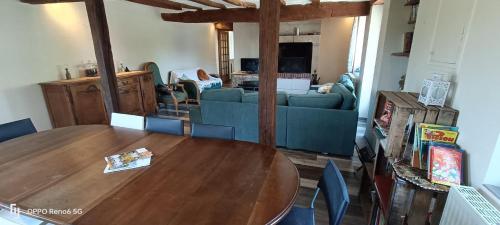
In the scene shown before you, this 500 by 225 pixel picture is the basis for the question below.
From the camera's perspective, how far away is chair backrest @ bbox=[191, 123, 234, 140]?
1.67 m

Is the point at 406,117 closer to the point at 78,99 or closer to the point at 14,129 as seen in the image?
the point at 14,129

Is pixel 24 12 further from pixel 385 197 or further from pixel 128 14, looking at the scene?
pixel 385 197

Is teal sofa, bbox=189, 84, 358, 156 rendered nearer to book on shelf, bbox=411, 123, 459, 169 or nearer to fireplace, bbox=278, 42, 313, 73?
book on shelf, bbox=411, 123, 459, 169

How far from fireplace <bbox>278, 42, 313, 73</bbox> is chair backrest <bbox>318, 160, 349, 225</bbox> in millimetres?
6245

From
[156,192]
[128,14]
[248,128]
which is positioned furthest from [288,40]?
[156,192]

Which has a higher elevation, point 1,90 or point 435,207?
point 1,90

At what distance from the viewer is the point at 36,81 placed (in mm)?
3174

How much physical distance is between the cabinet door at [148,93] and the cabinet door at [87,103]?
891 mm

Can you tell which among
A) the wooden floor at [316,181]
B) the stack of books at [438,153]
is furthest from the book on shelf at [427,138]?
the wooden floor at [316,181]

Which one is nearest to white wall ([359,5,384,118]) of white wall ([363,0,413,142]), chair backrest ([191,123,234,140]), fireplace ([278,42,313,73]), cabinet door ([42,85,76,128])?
white wall ([363,0,413,142])

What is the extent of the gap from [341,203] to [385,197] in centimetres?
58

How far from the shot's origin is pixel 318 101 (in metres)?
2.69

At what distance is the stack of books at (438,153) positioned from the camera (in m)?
1.11

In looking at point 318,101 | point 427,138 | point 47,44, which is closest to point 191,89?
→ point 47,44
